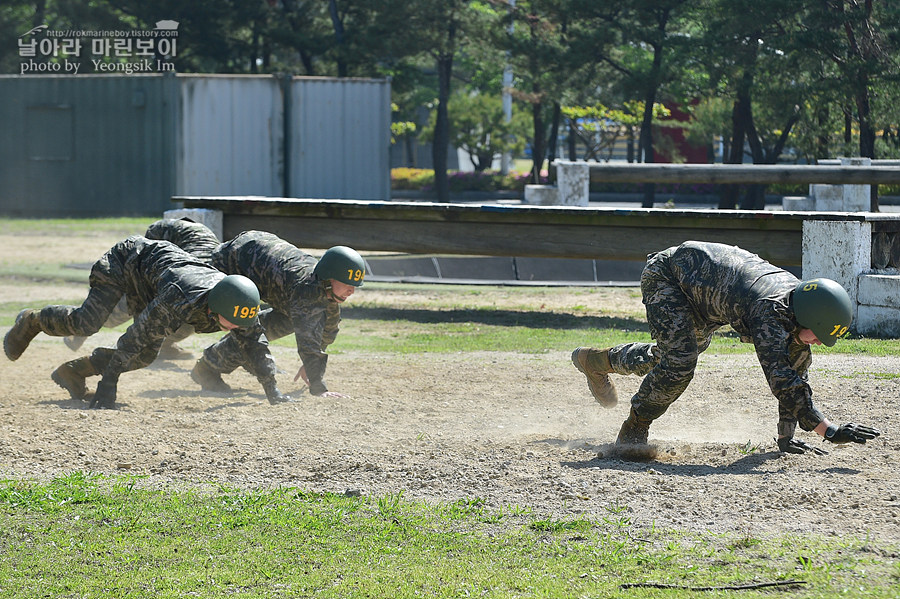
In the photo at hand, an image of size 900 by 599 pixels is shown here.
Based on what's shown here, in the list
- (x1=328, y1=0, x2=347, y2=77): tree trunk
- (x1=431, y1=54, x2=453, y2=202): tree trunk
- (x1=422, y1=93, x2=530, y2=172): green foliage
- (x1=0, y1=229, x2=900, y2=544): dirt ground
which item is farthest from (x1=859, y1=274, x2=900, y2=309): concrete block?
(x1=422, y1=93, x2=530, y2=172): green foliage

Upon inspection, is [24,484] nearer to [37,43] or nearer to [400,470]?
[400,470]

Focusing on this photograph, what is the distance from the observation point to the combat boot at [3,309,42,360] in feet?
33.1

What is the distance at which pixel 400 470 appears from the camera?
6.91 meters

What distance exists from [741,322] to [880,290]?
18.2 feet

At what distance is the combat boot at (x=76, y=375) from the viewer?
9.35 metres

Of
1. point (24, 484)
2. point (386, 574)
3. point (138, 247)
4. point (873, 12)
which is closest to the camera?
point (386, 574)

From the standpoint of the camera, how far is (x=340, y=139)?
3122 cm

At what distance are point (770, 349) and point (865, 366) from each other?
13.2 feet

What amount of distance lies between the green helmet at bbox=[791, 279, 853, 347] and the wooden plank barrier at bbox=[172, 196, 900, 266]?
580cm

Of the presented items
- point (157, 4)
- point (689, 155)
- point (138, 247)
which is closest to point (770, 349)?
point (138, 247)

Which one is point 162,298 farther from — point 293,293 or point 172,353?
point 172,353

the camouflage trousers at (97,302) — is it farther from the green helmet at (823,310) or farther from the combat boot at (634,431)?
the green helmet at (823,310)

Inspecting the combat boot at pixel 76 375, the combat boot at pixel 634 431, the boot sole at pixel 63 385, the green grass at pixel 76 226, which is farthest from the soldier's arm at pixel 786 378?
the green grass at pixel 76 226

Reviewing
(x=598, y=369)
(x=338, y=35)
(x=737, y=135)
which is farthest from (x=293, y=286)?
(x=338, y=35)
